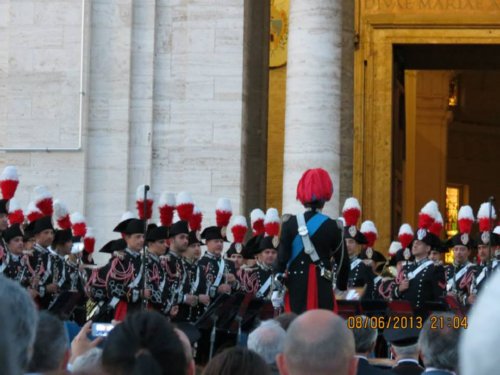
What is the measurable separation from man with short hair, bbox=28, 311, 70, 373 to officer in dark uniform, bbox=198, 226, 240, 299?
34.9ft

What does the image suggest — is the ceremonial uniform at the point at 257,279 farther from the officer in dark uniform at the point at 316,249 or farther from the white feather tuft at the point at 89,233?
the officer in dark uniform at the point at 316,249

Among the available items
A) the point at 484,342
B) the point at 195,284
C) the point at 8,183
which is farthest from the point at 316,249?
the point at 484,342

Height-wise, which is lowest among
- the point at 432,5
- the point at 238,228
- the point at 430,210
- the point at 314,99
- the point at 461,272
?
the point at 461,272

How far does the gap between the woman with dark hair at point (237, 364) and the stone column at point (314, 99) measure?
532 inches

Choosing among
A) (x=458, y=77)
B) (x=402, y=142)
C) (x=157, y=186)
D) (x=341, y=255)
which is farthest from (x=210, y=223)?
(x=458, y=77)

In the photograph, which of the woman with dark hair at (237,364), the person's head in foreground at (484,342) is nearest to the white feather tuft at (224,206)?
the woman with dark hair at (237,364)

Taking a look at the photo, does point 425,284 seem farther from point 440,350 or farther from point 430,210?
point 440,350

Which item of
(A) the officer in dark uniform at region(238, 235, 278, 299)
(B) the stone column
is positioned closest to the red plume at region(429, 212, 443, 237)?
(A) the officer in dark uniform at region(238, 235, 278, 299)

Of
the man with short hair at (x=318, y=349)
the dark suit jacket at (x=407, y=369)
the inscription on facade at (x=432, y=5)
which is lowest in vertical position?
the dark suit jacket at (x=407, y=369)

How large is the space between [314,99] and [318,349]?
46.6ft

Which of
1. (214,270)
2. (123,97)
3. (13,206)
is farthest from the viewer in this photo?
(123,97)

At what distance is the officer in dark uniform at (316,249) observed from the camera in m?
11.6

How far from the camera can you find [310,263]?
461 inches

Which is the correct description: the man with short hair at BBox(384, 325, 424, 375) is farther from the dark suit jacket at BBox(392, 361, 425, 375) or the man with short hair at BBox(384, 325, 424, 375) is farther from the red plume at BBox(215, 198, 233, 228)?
the red plume at BBox(215, 198, 233, 228)
